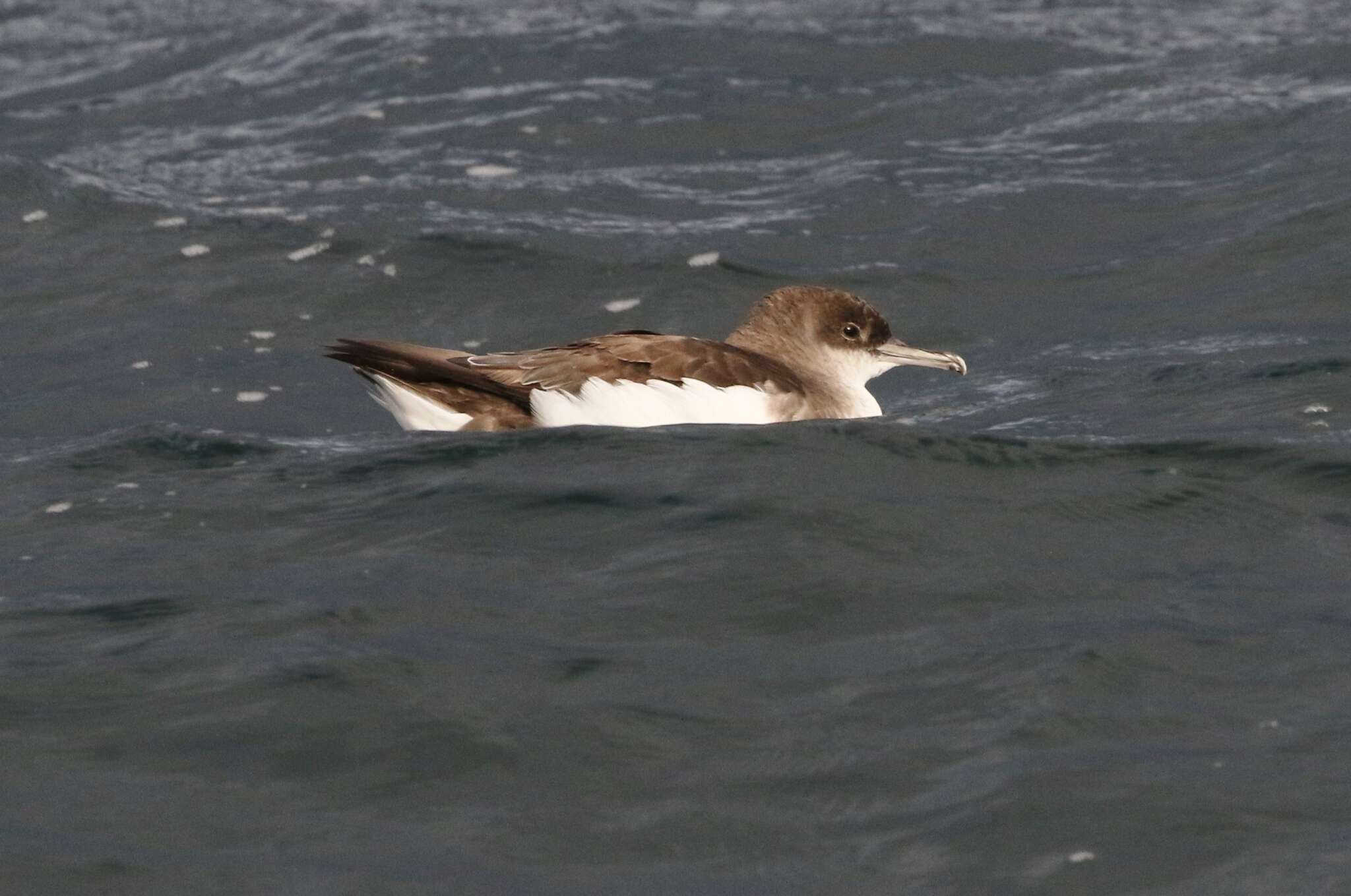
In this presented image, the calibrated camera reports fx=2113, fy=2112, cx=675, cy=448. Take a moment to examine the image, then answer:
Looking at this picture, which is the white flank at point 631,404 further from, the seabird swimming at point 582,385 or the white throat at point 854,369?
the white throat at point 854,369

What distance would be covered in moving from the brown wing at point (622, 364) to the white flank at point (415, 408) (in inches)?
8.2

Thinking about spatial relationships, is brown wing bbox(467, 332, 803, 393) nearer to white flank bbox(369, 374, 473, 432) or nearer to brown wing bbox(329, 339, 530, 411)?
brown wing bbox(329, 339, 530, 411)

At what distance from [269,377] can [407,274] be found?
1.89 metres

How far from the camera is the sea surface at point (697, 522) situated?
5.21 metres

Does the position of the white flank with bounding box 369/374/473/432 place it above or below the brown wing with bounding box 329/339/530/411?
below

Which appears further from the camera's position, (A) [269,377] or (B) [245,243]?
(B) [245,243]

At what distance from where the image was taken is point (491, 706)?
5.87 metres

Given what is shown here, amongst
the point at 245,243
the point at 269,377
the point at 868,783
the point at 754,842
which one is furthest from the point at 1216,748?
the point at 245,243

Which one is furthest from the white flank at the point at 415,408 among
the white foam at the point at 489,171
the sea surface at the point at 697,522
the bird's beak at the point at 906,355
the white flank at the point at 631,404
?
the white foam at the point at 489,171

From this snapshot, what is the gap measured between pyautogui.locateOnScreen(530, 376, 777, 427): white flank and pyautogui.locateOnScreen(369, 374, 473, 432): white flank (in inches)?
13.0

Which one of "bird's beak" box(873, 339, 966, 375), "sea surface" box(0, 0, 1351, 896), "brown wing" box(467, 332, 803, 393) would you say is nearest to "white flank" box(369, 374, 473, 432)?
"sea surface" box(0, 0, 1351, 896)

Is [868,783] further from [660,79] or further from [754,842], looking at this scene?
[660,79]

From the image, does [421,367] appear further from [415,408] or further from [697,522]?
[697,522]

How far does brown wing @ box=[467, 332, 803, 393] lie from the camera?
339 inches
